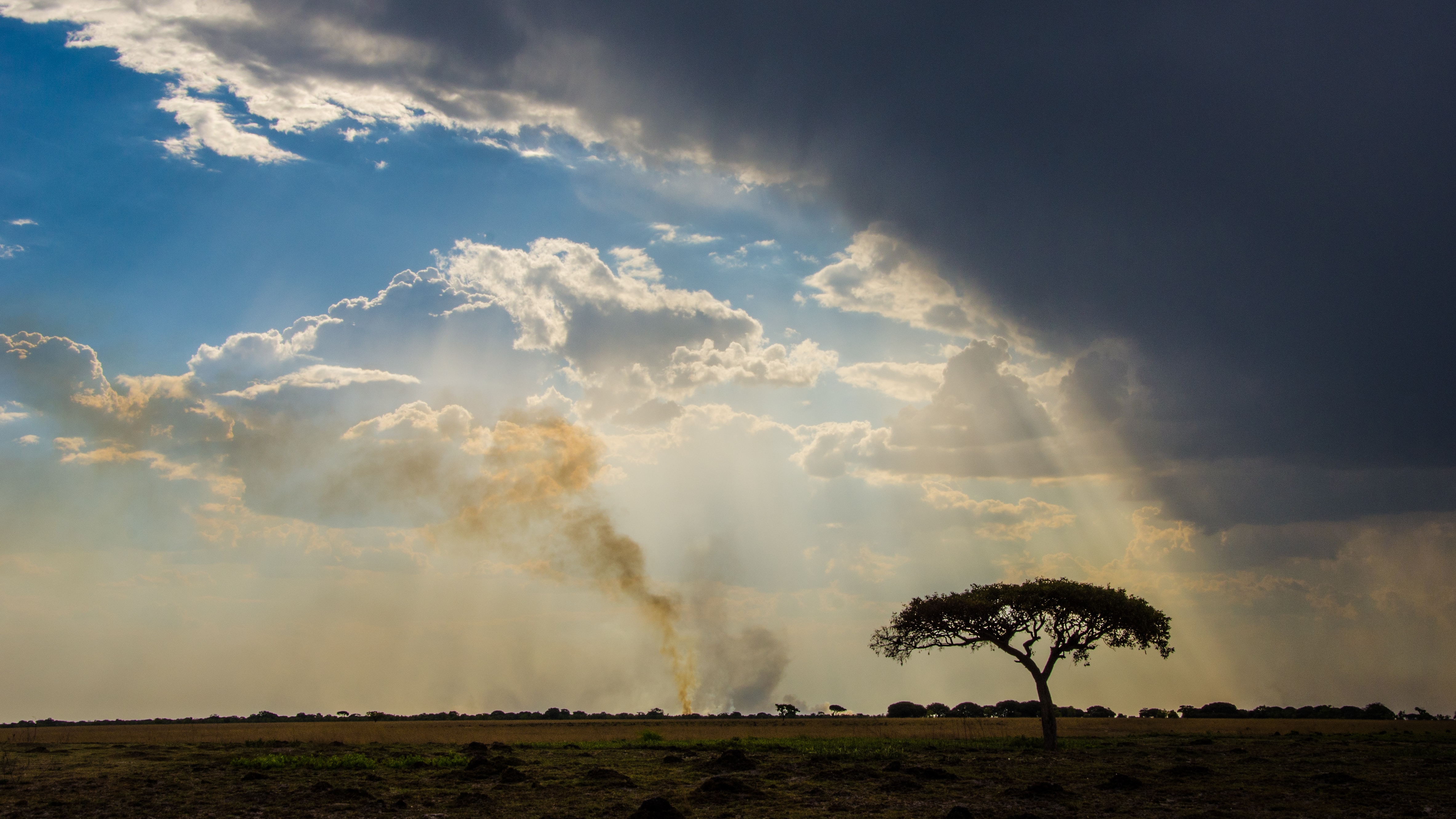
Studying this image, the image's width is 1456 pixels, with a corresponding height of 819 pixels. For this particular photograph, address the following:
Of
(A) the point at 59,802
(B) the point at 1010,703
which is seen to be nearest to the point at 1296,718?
(B) the point at 1010,703

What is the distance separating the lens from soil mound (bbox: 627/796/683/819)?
23.7m

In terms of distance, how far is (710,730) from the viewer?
83312 mm

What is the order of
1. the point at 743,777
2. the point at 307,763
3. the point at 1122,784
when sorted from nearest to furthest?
the point at 1122,784 → the point at 743,777 → the point at 307,763

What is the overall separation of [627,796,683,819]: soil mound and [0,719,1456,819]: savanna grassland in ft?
0.20

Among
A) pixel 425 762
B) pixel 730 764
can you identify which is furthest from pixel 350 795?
pixel 730 764

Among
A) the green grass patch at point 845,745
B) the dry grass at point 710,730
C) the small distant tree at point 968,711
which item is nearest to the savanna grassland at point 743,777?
the green grass patch at point 845,745

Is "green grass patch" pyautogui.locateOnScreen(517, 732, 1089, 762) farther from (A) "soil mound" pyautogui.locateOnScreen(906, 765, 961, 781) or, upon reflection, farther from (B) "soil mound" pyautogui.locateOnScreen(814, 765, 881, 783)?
(A) "soil mound" pyautogui.locateOnScreen(906, 765, 961, 781)

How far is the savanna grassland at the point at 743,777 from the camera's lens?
26.7 meters

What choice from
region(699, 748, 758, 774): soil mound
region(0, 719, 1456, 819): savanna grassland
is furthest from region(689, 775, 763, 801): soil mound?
region(699, 748, 758, 774): soil mound

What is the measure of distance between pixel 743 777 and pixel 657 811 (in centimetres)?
1139

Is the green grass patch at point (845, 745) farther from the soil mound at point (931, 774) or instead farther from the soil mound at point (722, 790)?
the soil mound at point (722, 790)

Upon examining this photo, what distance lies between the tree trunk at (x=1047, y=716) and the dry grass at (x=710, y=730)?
9.93 metres

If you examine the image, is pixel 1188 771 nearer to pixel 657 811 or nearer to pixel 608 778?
pixel 657 811

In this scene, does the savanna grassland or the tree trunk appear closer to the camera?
the savanna grassland
